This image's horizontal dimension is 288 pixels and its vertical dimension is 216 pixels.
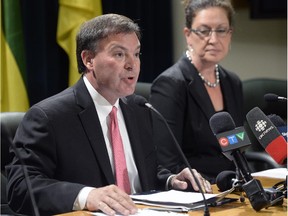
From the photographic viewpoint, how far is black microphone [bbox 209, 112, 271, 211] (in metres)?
2.09

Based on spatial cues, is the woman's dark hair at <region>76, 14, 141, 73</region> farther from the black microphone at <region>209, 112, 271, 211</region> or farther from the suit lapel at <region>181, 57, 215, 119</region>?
the suit lapel at <region>181, 57, 215, 119</region>

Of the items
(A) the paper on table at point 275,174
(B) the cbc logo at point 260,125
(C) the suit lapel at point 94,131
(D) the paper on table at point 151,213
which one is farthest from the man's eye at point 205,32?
(D) the paper on table at point 151,213

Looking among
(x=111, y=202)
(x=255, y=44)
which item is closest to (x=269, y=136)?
(x=111, y=202)

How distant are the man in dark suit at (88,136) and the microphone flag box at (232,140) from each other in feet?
1.21

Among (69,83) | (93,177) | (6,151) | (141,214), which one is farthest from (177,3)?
(141,214)

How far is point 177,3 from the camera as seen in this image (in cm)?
515

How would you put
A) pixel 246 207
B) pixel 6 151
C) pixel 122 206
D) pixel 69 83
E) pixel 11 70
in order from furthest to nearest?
pixel 69 83
pixel 11 70
pixel 6 151
pixel 246 207
pixel 122 206

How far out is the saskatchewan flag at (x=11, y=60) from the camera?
13.4 feet

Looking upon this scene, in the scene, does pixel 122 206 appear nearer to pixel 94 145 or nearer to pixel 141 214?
pixel 141 214

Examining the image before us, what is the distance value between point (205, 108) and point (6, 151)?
1.06 metres

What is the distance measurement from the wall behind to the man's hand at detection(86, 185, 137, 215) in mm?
3176

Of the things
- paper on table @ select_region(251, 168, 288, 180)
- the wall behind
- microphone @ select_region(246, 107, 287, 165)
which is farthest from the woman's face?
the wall behind

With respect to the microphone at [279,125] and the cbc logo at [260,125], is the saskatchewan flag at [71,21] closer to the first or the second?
the microphone at [279,125]

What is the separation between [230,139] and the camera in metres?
2.10
